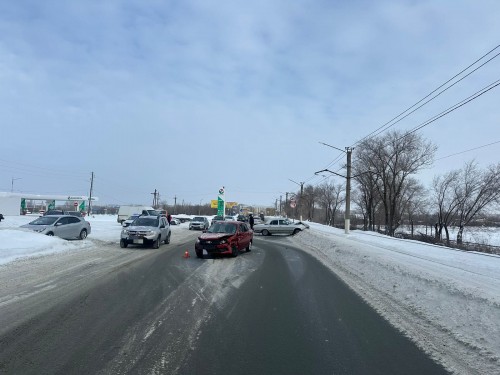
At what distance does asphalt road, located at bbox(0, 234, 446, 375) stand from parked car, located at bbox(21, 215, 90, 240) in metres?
12.1

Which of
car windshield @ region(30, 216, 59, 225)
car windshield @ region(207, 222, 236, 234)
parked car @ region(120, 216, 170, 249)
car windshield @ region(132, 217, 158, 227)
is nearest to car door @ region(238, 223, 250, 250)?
car windshield @ region(207, 222, 236, 234)

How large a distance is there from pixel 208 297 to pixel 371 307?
3.35m

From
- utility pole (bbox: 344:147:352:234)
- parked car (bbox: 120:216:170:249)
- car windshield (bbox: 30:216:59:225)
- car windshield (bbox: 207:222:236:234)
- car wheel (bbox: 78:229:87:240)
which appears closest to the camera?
car windshield (bbox: 207:222:236:234)

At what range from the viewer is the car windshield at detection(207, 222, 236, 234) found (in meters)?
18.3

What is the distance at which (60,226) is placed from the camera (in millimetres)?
21844

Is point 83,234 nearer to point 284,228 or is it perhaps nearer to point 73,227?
point 73,227

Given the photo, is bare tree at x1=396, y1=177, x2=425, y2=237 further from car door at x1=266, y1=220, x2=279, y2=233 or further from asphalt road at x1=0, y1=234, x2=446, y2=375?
asphalt road at x1=0, y1=234, x2=446, y2=375

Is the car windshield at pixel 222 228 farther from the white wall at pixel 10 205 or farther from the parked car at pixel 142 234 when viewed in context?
A: the white wall at pixel 10 205

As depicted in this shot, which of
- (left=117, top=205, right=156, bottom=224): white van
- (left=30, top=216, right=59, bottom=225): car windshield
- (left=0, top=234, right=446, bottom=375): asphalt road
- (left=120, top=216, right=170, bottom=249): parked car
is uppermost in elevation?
(left=117, top=205, right=156, bottom=224): white van

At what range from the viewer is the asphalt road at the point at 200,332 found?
4.66 meters

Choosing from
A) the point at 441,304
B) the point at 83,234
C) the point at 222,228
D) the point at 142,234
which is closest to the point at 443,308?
the point at 441,304

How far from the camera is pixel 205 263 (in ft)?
48.9

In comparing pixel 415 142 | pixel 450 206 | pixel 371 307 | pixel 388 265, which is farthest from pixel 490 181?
pixel 371 307

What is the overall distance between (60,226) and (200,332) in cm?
1854
